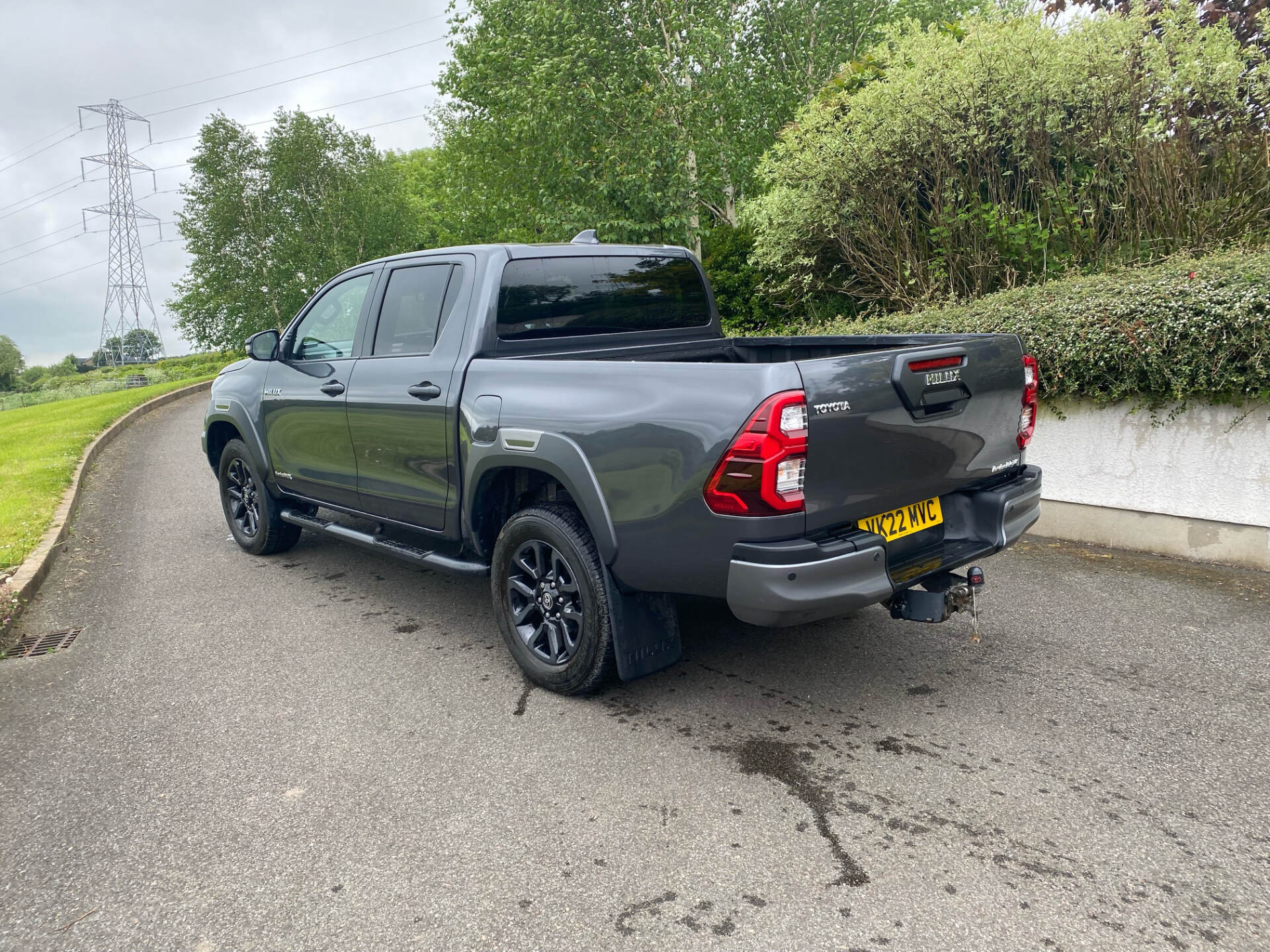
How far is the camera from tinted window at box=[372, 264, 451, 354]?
4.47m

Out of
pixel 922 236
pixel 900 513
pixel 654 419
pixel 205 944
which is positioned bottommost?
pixel 205 944

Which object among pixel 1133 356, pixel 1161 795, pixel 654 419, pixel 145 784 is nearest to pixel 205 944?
pixel 145 784

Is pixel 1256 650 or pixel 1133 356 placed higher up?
pixel 1133 356

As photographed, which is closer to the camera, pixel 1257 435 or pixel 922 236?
pixel 1257 435

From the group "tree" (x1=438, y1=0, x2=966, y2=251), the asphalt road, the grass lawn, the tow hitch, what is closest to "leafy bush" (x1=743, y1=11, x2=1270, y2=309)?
"tree" (x1=438, y1=0, x2=966, y2=251)

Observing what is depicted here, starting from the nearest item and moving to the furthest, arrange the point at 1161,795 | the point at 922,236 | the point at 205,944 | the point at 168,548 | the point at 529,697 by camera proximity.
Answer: the point at 205,944 → the point at 1161,795 → the point at 529,697 → the point at 168,548 → the point at 922,236

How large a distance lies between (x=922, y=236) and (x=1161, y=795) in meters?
7.32

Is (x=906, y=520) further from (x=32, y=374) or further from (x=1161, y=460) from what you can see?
(x=32, y=374)

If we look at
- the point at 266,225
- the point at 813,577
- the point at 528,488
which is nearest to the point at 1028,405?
the point at 813,577

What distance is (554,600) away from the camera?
151 inches

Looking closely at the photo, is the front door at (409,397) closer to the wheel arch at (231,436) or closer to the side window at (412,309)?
the side window at (412,309)

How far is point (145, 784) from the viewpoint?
3244mm

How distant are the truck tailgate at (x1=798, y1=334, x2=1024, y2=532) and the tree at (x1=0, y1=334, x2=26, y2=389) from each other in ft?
371

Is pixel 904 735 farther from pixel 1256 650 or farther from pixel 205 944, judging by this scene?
pixel 205 944
